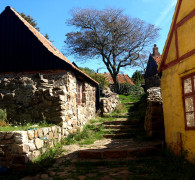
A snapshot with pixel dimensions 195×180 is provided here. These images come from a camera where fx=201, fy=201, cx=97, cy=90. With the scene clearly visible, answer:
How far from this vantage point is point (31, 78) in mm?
7586

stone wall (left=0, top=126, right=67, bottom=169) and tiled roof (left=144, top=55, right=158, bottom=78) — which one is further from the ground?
tiled roof (left=144, top=55, right=158, bottom=78)

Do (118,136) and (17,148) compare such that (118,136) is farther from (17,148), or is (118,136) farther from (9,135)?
(9,135)

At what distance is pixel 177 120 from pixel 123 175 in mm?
2044

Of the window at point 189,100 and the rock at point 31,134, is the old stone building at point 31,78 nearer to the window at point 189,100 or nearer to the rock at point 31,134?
the rock at point 31,134

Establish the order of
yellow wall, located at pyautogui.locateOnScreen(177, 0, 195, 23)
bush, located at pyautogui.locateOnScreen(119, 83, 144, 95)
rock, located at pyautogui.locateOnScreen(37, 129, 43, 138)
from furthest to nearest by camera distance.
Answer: bush, located at pyautogui.locateOnScreen(119, 83, 144, 95) → rock, located at pyautogui.locateOnScreen(37, 129, 43, 138) → yellow wall, located at pyautogui.locateOnScreen(177, 0, 195, 23)

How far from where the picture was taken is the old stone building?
709cm

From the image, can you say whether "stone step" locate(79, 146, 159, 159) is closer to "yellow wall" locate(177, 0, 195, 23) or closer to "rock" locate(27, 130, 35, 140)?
"rock" locate(27, 130, 35, 140)

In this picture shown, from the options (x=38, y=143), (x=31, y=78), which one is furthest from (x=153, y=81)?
(x=38, y=143)

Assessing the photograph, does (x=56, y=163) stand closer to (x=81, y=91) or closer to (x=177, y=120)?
(x=177, y=120)

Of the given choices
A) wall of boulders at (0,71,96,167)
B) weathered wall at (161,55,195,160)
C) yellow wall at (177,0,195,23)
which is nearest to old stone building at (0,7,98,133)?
wall of boulders at (0,71,96,167)

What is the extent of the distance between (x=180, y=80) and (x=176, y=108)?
0.73 meters

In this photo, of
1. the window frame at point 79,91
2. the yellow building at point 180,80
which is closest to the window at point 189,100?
the yellow building at point 180,80

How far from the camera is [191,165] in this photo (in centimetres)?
433

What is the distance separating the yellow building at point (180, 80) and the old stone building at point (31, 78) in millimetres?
3540
